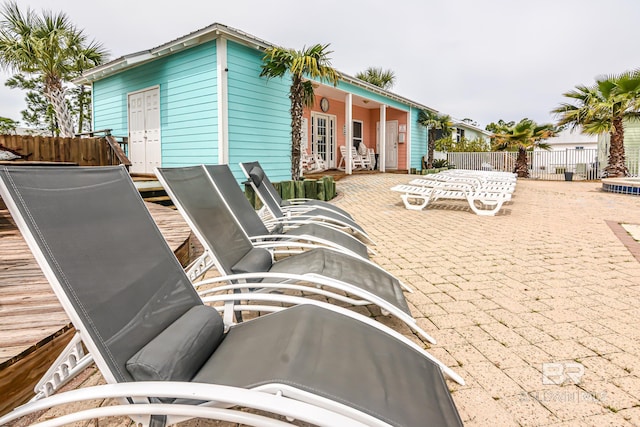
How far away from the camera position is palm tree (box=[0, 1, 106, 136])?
10930 mm

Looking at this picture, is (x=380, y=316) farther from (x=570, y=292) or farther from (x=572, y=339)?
(x=570, y=292)

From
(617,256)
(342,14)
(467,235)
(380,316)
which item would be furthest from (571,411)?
(342,14)

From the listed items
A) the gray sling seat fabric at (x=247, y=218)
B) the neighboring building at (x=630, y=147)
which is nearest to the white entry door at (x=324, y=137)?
the gray sling seat fabric at (x=247, y=218)

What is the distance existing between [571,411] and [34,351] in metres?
2.54

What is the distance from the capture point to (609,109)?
13.7 metres

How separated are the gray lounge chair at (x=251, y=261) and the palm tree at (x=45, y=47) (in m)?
12.1

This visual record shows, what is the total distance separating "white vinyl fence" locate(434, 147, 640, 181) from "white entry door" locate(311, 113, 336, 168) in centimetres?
965

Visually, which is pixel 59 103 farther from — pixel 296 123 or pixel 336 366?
pixel 336 366

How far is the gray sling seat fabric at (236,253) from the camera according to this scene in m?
2.32

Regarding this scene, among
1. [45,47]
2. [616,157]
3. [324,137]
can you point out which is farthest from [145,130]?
[616,157]

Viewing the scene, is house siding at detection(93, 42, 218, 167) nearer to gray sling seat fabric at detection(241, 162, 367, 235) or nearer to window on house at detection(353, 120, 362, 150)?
gray sling seat fabric at detection(241, 162, 367, 235)

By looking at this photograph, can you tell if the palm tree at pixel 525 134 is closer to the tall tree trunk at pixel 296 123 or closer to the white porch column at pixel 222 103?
the tall tree trunk at pixel 296 123

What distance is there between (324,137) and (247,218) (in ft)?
38.3

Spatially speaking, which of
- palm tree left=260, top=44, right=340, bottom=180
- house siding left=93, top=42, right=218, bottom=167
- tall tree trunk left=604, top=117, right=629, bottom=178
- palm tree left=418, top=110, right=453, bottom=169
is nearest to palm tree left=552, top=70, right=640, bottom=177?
tall tree trunk left=604, top=117, right=629, bottom=178
